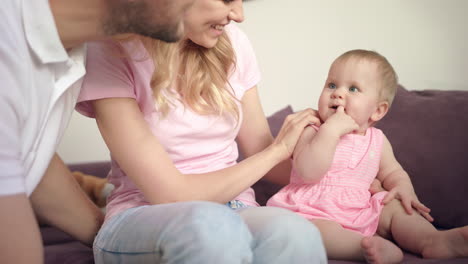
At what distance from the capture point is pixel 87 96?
1.11 meters

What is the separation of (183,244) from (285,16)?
1.53 meters

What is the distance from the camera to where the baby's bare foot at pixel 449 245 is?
1.22m

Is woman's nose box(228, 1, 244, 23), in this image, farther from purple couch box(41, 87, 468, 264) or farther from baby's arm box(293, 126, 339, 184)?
purple couch box(41, 87, 468, 264)

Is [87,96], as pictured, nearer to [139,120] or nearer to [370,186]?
[139,120]

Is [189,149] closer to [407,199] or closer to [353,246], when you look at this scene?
[353,246]

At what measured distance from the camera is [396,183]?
145cm

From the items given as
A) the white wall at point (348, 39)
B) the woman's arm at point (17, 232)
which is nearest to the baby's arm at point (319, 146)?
the woman's arm at point (17, 232)

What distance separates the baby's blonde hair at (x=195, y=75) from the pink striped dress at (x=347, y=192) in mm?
279

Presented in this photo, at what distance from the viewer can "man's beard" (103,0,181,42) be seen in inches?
37.4

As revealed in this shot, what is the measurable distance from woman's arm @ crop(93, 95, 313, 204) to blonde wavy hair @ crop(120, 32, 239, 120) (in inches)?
3.7

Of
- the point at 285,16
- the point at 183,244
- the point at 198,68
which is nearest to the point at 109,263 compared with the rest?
the point at 183,244

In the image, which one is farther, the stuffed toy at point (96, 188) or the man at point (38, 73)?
the stuffed toy at point (96, 188)

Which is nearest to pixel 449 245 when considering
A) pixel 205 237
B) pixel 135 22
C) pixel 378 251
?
pixel 378 251

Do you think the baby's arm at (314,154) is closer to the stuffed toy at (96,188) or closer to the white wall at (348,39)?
the stuffed toy at (96,188)
